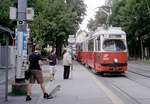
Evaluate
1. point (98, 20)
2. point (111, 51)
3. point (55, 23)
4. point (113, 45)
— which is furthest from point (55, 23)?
point (98, 20)

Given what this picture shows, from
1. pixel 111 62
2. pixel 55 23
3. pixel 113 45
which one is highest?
pixel 55 23

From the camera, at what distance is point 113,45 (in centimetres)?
1606

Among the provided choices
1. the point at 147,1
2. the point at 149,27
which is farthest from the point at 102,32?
the point at 149,27

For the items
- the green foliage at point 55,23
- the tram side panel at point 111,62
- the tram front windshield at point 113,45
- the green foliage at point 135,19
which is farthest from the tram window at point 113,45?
the green foliage at point 135,19

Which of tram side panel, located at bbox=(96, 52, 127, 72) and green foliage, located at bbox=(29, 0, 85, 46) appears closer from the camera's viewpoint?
tram side panel, located at bbox=(96, 52, 127, 72)

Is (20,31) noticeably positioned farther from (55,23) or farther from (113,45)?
(55,23)

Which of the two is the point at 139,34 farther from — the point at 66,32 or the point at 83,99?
the point at 83,99

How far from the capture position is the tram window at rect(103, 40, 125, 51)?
52.2 feet

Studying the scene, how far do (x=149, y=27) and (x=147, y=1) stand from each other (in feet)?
25.6

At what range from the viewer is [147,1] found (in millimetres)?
34406

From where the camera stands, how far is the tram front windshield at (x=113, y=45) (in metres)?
15.9

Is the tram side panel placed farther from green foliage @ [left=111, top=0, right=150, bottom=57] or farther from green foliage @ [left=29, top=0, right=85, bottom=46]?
green foliage @ [left=111, top=0, right=150, bottom=57]

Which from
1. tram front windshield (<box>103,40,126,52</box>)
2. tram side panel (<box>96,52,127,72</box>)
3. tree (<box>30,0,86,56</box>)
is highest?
tree (<box>30,0,86,56</box>)

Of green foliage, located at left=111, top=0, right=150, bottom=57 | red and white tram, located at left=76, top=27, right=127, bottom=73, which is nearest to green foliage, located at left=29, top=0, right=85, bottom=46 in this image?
green foliage, located at left=111, top=0, right=150, bottom=57
